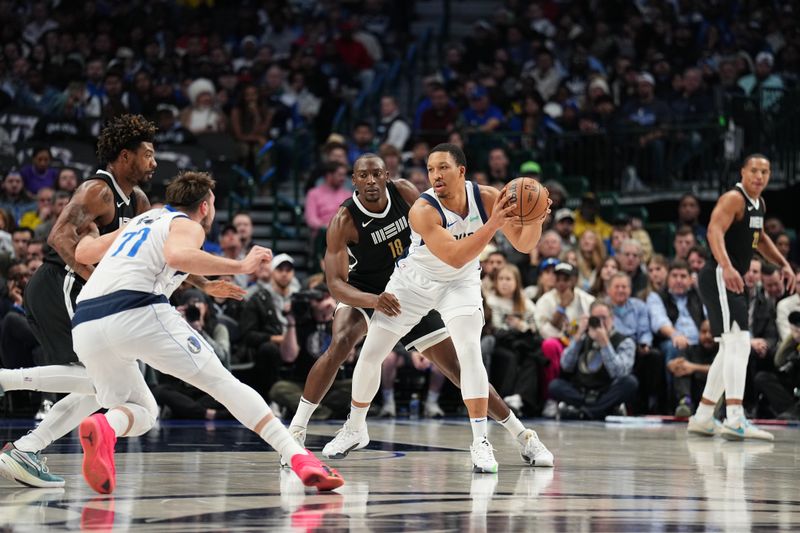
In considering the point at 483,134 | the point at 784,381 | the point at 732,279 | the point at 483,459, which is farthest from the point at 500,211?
the point at 483,134

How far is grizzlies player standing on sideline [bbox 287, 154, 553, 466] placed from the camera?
838cm

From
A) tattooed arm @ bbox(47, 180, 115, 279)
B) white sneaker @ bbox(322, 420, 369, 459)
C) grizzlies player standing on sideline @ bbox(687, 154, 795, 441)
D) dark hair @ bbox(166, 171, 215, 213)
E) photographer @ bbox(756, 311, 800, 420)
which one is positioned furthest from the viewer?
photographer @ bbox(756, 311, 800, 420)

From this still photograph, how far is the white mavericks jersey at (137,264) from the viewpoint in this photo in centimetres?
623

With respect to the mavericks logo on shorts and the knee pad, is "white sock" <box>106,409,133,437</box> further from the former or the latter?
the knee pad

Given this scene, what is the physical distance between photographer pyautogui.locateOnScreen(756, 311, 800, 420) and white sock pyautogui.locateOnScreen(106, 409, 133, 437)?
8.05 m

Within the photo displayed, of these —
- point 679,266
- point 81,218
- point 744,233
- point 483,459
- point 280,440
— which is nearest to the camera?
point 280,440

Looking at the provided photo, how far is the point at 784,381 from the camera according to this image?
12844 millimetres

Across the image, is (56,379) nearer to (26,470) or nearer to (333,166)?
(26,470)

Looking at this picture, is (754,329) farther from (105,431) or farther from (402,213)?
(105,431)

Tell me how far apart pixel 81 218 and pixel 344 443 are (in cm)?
237

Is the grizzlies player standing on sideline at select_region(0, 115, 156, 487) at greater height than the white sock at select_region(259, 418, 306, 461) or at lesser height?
Result: greater

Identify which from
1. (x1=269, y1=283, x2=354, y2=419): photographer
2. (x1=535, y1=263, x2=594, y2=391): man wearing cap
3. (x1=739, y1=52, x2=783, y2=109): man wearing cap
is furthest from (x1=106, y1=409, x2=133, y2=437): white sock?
(x1=739, y1=52, x2=783, y2=109): man wearing cap

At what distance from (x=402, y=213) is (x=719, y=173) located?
866 cm

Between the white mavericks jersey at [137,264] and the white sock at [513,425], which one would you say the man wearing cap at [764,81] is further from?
the white mavericks jersey at [137,264]
